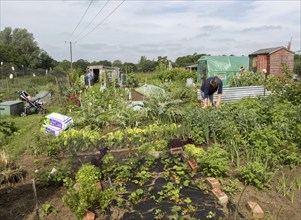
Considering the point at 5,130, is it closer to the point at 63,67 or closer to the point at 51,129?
the point at 51,129

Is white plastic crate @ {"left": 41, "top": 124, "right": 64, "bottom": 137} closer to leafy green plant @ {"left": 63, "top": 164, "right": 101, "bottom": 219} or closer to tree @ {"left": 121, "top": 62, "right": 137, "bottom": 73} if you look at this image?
leafy green plant @ {"left": 63, "top": 164, "right": 101, "bottom": 219}

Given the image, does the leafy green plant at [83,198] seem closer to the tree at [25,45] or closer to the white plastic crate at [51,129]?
the white plastic crate at [51,129]

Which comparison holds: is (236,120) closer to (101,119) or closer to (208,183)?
(208,183)

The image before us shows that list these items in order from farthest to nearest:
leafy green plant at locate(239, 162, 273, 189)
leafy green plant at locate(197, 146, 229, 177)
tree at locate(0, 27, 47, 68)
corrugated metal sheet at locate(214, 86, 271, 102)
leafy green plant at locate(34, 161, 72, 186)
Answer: tree at locate(0, 27, 47, 68) < corrugated metal sheet at locate(214, 86, 271, 102) < leafy green plant at locate(34, 161, 72, 186) < leafy green plant at locate(197, 146, 229, 177) < leafy green plant at locate(239, 162, 273, 189)

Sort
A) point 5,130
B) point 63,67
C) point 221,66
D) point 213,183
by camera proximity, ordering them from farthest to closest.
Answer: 1. point 63,67
2. point 221,66
3. point 5,130
4. point 213,183

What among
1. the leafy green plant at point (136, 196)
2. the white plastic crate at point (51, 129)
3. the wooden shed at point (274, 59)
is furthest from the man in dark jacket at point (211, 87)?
the wooden shed at point (274, 59)

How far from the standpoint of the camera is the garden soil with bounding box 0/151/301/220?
121 inches

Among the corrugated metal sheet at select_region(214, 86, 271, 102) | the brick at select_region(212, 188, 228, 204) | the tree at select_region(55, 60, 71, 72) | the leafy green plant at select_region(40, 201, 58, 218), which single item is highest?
the tree at select_region(55, 60, 71, 72)

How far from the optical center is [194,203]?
3.27 meters

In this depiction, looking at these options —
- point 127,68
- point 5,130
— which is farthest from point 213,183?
point 127,68

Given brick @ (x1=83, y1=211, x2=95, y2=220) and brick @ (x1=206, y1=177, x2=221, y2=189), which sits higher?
brick @ (x1=206, y1=177, x2=221, y2=189)

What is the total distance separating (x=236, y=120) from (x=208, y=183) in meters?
2.12

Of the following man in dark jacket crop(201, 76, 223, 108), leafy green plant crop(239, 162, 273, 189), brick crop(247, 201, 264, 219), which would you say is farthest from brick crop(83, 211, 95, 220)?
man in dark jacket crop(201, 76, 223, 108)

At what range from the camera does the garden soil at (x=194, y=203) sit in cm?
306
